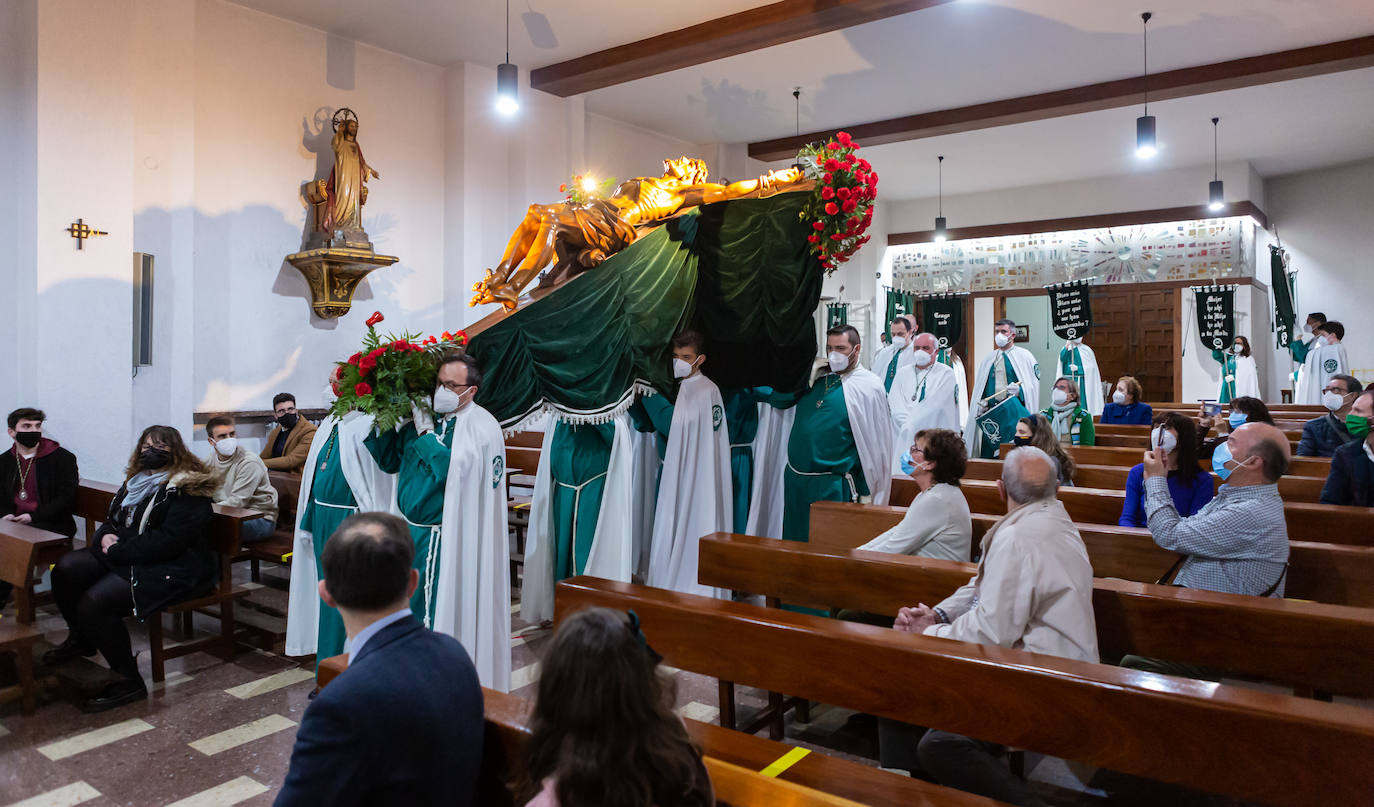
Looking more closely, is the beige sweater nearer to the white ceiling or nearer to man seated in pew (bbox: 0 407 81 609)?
man seated in pew (bbox: 0 407 81 609)

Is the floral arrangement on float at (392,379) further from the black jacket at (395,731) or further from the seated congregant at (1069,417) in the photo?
the seated congregant at (1069,417)

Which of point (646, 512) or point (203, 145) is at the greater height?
point (203, 145)

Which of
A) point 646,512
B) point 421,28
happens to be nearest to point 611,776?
point 646,512

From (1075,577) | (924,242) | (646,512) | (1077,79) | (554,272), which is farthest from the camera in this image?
(924,242)

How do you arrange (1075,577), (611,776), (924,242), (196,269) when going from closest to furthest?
(611,776)
(1075,577)
(196,269)
(924,242)

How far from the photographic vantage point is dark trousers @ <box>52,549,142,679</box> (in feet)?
12.7

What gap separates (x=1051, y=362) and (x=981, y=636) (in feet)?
49.5

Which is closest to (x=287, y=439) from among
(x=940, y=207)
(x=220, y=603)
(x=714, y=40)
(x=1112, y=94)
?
(x=220, y=603)

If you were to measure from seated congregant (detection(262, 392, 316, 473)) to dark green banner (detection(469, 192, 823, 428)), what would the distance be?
3012 millimetres

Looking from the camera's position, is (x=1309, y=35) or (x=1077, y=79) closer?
(x=1309, y=35)

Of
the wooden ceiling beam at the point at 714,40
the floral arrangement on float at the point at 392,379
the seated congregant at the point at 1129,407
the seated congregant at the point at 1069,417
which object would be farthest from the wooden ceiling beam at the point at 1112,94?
the floral arrangement on float at the point at 392,379

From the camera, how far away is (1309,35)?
25.3 feet

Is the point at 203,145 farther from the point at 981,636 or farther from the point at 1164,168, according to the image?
the point at 1164,168

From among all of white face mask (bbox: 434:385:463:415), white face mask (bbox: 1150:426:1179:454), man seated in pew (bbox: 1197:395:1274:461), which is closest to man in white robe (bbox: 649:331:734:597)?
white face mask (bbox: 434:385:463:415)
